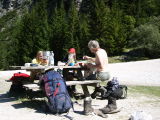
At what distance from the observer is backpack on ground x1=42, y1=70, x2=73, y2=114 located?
23.1 ft

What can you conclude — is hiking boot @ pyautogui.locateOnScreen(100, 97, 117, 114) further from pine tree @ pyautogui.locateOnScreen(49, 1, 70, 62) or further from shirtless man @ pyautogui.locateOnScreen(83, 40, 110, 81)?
pine tree @ pyautogui.locateOnScreen(49, 1, 70, 62)

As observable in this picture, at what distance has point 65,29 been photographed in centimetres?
5375

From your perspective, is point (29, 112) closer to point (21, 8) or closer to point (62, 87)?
point (62, 87)

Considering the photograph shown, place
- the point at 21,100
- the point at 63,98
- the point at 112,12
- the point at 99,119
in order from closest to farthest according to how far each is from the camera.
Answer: the point at 99,119
the point at 63,98
the point at 21,100
the point at 112,12

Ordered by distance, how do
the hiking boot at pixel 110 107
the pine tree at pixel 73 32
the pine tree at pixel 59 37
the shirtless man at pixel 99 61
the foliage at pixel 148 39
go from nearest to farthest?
1. the hiking boot at pixel 110 107
2. the shirtless man at pixel 99 61
3. the foliage at pixel 148 39
4. the pine tree at pixel 73 32
5. the pine tree at pixel 59 37

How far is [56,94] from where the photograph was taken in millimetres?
7137

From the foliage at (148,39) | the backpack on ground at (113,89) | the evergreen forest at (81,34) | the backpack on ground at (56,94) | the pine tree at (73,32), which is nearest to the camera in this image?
the backpack on ground at (56,94)

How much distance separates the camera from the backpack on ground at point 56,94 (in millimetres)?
7031

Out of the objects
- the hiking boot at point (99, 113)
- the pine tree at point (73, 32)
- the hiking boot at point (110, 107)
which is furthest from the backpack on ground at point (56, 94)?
the pine tree at point (73, 32)

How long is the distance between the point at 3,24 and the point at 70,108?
87.2 m

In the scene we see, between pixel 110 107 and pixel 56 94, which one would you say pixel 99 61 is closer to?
pixel 110 107

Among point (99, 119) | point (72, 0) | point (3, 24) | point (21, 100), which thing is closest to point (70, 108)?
point (99, 119)

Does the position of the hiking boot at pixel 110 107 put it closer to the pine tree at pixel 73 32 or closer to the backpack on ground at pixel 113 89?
the backpack on ground at pixel 113 89

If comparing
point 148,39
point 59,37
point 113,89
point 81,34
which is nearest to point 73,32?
point 81,34
